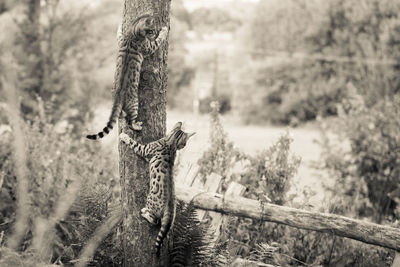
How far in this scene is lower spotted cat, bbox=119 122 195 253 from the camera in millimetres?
3648

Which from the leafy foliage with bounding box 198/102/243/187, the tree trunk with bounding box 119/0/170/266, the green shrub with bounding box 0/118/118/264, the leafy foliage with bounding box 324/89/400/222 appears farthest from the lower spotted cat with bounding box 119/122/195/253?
the leafy foliage with bounding box 324/89/400/222

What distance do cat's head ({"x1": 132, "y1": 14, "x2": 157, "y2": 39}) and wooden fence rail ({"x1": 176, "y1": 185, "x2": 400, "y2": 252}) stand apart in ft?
6.16

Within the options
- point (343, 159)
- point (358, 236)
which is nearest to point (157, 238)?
point (358, 236)

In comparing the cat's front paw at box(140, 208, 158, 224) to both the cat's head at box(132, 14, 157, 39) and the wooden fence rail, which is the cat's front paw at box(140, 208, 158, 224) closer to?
the wooden fence rail

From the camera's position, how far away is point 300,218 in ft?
14.7

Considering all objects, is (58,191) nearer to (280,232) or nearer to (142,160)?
(142,160)

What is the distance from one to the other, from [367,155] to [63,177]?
5500 mm

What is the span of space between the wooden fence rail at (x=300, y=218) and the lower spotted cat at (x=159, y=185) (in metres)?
1.07

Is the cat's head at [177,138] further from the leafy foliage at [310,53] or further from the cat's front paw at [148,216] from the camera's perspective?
the leafy foliage at [310,53]

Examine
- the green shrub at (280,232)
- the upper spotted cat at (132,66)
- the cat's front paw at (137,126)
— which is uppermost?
the upper spotted cat at (132,66)

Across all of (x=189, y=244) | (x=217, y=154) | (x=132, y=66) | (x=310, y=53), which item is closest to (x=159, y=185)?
(x=189, y=244)

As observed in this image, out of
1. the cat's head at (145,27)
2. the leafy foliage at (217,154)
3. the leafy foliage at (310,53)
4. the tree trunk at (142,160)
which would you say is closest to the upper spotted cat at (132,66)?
the cat's head at (145,27)

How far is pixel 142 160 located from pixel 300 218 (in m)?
1.76

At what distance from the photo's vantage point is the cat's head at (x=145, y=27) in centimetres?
360
